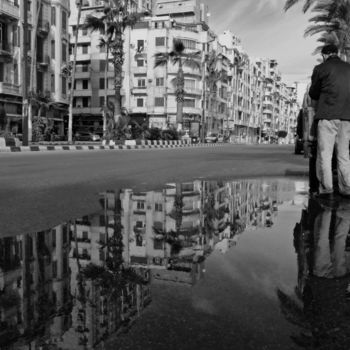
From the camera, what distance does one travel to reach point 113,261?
124 inches

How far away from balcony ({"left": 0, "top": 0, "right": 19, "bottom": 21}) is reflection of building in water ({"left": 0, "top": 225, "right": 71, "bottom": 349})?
41.3 meters

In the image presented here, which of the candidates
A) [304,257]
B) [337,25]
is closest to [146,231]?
[304,257]

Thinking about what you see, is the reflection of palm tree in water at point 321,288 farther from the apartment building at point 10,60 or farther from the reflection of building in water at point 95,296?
the apartment building at point 10,60

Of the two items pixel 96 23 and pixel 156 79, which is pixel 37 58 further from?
pixel 156 79

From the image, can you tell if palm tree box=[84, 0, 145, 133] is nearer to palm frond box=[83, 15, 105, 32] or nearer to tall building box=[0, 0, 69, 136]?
palm frond box=[83, 15, 105, 32]

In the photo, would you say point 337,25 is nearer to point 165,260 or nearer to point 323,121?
point 323,121

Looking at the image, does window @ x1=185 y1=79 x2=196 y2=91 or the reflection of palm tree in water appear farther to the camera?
window @ x1=185 y1=79 x2=196 y2=91

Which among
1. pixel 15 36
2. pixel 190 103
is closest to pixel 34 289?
pixel 15 36

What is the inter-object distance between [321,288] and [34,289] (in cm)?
152

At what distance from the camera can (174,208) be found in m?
5.32

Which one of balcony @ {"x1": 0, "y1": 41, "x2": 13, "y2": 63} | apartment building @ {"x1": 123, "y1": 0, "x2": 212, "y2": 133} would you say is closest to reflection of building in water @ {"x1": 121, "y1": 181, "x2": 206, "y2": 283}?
balcony @ {"x1": 0, "y1": 41, "x2": 13, "y2": 63}

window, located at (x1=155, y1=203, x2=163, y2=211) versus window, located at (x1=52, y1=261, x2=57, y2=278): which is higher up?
window, located at (x1=155, y1=203, x2=163, y2=211)

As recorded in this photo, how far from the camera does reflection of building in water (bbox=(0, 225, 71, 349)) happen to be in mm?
1992

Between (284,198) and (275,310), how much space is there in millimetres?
3999
